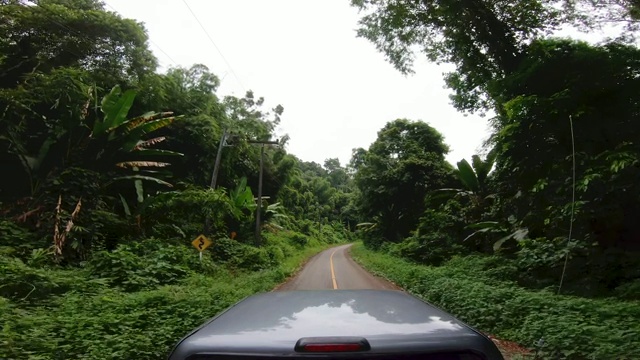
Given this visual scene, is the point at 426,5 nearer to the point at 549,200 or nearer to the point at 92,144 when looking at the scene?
the point at 549,200

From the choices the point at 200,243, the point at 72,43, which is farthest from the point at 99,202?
the point at 72,43

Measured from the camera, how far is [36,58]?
15.3 metres

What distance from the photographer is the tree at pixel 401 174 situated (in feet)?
89.0

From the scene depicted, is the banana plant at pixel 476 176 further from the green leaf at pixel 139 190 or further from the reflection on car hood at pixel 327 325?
the reflection on car hood at pixel 327 325

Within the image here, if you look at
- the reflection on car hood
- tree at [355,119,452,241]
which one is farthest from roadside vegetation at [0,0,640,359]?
tree at [355,119,452,241]

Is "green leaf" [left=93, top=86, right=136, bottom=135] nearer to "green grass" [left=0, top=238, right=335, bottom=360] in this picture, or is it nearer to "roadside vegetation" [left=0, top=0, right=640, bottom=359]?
"roadside vegetation" [left=0, top=0, right=640, bottom=359]

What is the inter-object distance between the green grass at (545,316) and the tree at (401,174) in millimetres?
14845

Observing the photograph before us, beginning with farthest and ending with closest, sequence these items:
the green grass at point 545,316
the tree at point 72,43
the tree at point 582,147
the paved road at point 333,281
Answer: the paved road at point 333,281 < the tree at point 72,43 < the tree at point 582,147 < the green grass at point 545,316

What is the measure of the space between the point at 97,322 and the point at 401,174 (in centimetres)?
2353

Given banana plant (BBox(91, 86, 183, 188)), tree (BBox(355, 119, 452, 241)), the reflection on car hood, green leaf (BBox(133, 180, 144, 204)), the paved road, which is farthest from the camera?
tree (BBox(355, 119, 452, 241))

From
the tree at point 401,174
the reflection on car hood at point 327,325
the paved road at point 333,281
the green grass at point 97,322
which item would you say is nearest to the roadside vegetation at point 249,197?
the green grass at point 97,322

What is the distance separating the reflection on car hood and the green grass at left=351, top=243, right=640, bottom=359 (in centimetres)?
456

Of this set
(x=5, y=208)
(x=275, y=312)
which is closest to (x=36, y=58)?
(x=5, y=208)

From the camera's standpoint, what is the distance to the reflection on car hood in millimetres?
1713
